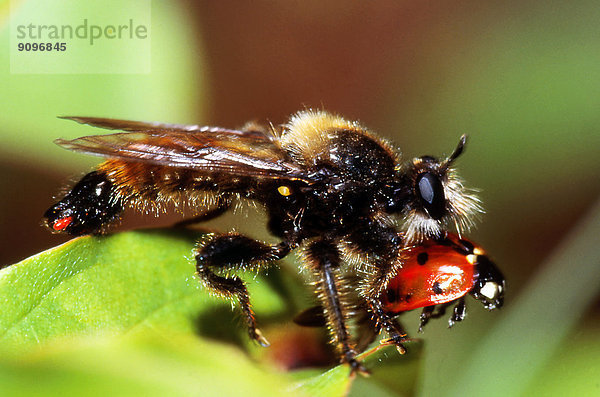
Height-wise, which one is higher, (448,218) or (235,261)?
(448,218)

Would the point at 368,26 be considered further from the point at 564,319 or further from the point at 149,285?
the point at 149,285

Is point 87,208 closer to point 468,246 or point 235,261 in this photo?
point 235,261

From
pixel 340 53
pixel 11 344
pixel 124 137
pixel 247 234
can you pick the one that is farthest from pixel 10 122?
pixel 340 53

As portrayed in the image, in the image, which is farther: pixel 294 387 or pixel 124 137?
pixel 124 137

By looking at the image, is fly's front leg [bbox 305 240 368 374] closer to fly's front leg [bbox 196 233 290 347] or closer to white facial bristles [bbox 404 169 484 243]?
fly's front leg [bbox 196 233 290 347]

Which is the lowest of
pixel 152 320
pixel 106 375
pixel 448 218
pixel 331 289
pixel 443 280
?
pixel 152 320

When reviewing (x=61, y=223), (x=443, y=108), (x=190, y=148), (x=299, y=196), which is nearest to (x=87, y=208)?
(x=61, y=223)

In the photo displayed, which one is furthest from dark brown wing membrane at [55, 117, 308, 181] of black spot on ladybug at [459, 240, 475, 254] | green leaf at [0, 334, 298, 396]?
green leaf at [0, 334, 298, 396]
